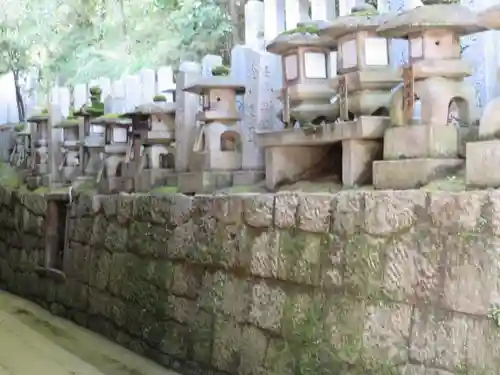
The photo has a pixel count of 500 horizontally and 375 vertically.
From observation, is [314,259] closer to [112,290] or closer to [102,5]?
[112,290]

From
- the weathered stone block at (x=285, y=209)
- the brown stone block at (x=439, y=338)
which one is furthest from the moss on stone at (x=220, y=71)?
the brown stone block at (x=439, y=338)

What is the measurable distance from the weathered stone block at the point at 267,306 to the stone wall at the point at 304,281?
1cm

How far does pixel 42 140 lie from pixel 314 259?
7.28 metres

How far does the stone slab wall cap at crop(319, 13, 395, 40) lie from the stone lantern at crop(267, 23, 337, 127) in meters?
0.31

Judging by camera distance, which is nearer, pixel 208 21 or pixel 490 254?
pixel 490 254

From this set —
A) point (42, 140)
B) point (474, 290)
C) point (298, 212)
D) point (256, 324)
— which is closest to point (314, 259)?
point (298, 212)

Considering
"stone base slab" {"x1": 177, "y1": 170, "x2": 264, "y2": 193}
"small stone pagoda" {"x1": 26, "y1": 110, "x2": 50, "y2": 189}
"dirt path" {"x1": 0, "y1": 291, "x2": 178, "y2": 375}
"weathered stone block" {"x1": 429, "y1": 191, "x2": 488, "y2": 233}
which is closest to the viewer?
"weathered stone block" {"x1": 429, "y1": 191, "x2": 488, "y2": 233}

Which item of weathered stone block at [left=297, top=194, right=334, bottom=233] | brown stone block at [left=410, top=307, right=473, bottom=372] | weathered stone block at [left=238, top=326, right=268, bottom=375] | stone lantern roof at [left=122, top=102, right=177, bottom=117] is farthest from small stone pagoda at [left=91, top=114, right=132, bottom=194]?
brown stone block at [left=410, top=307, right=473, bottom=372]

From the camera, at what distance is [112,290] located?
23.9 ft

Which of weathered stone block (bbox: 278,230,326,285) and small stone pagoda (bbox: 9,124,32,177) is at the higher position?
small stone pagoda (bbox: 9,124,32,177)

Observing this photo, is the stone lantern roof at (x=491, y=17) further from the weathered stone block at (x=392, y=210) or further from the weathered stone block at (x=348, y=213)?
the weathered stone block at (x=348, y=213)

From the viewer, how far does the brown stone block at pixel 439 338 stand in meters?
3.30

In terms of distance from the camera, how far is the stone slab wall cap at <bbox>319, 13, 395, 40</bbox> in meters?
4.59

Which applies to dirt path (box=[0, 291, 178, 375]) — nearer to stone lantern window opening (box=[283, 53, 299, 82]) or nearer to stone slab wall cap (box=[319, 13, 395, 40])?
stone lantern window opening (box=[283, 53, 299, 82])
